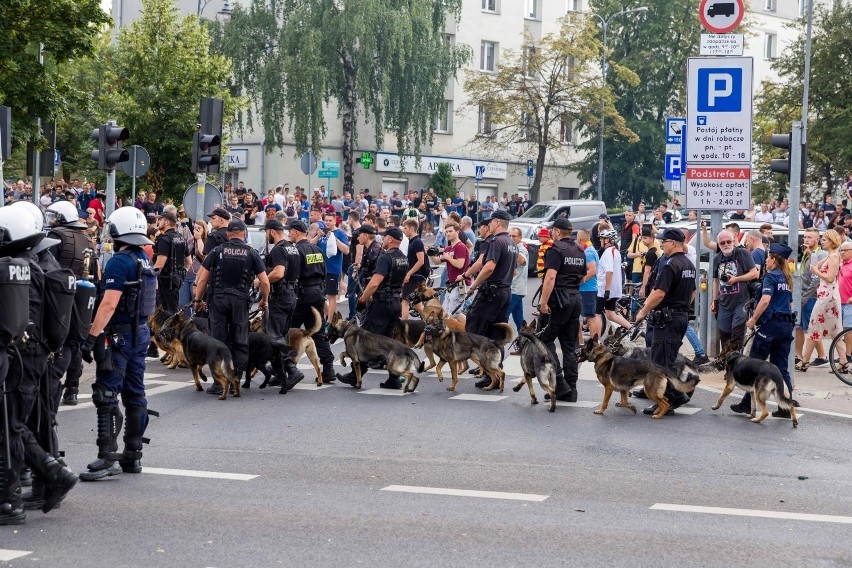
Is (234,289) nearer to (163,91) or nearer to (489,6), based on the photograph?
(163,91)

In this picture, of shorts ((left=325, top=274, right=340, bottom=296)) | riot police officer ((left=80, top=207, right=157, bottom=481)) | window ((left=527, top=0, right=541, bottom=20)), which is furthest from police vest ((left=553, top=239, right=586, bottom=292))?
window ((left=527, top=0, right=541, bottom=20))

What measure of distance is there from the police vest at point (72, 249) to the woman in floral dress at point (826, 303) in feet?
30.0

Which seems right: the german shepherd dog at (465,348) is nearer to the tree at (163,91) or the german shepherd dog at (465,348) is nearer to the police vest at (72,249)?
the police vest at (72,249)

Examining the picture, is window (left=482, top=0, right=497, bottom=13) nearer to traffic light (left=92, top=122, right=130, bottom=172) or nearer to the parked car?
the parked car

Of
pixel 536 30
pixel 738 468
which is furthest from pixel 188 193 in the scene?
pixel 536 30

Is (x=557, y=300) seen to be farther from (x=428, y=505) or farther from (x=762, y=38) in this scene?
(x=762, y=38)

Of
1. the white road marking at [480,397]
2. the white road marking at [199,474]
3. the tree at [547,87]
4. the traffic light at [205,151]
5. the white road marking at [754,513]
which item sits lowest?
the white road marking at [480,397]

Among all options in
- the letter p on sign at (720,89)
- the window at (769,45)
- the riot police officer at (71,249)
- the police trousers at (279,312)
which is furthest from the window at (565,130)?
the riot police officer at (71,249)

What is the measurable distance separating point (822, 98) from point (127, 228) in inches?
1560

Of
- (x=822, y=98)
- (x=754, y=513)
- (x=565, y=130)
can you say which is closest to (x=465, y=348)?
(x=754, y=513)

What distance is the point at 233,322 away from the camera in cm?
1284

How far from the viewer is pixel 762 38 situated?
71000 mm

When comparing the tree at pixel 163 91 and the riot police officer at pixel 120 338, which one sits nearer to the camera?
the riot police officer at pixel 120 338

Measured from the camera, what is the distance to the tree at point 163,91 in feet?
96.8
